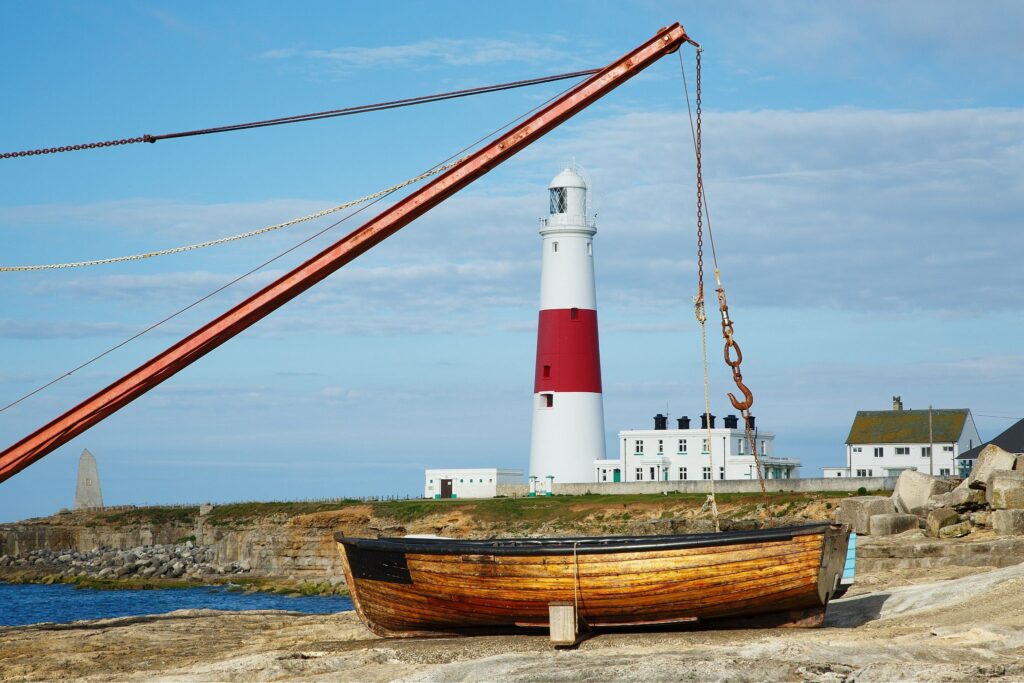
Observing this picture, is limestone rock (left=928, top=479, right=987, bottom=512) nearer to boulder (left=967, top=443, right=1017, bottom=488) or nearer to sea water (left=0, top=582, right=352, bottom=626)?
boulder (left=967, top=443, right=1017, bottom=488)

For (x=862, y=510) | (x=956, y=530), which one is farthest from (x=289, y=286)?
(x=862, y=510)

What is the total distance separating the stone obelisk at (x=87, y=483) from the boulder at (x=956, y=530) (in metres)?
59.1

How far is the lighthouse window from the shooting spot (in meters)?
52.5

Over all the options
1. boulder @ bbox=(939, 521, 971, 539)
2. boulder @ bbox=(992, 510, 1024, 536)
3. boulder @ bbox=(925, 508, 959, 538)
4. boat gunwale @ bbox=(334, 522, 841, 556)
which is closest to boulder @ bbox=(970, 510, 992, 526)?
boulder @ bbox=(939, 521, 971, 539)

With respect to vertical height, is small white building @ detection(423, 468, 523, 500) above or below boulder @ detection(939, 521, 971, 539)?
above

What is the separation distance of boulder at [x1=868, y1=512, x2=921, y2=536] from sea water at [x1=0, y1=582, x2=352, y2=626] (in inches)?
611

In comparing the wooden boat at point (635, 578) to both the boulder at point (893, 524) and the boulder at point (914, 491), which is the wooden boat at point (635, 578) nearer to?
the boulder at point (893, 524)

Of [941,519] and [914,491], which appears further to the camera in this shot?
[914,491]

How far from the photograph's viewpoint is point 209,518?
194 ft

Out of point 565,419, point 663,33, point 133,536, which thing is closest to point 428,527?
point 565,419

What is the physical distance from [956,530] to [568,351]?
2839 centimetres

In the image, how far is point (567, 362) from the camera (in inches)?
1956

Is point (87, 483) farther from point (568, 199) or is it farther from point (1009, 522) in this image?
point (1009, 522)

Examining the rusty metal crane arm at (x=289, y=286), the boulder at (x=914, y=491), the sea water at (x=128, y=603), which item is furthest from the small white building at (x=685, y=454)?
the rusty metal crane arm at (x=289, y=286)
